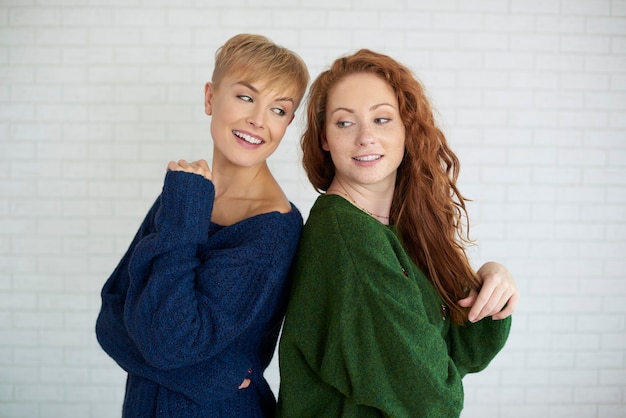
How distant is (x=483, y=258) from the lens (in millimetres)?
3357

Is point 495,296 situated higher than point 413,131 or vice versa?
point 413,131

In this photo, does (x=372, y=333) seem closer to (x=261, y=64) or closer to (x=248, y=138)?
(x=248, y=138)

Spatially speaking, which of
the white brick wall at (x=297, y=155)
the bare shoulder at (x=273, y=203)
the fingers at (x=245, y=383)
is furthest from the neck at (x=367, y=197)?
the white brick wall at (x=297, y=155)

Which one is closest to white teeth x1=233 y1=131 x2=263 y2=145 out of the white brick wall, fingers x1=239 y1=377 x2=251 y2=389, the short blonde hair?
the short blonde hair

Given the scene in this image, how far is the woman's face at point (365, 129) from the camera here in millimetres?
1562

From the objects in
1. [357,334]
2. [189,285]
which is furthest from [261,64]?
[357,334]

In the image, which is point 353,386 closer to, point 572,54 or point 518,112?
point 518,112

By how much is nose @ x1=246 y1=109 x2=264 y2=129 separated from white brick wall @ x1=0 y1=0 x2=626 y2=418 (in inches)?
63.7

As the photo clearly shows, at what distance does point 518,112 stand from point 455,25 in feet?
1.92

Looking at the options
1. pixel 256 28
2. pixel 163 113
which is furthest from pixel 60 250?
pixel 256 28

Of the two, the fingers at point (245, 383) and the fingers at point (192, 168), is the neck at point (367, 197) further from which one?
the fingers at point (245, 383)

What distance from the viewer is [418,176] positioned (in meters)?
1.67

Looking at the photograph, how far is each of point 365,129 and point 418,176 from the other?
0.74 feet

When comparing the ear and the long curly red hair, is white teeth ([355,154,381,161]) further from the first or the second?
the ear
